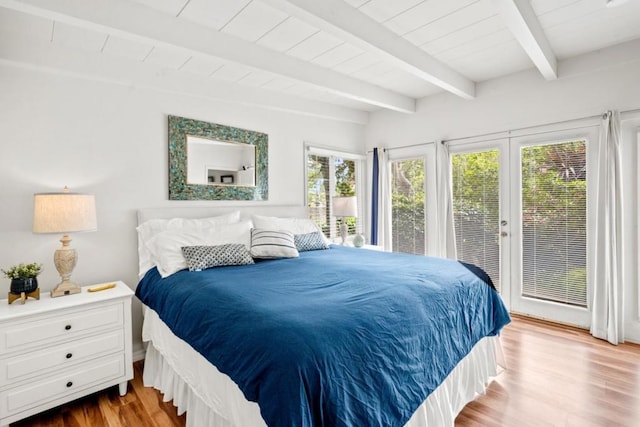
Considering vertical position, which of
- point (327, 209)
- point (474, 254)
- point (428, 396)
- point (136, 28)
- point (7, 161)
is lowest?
point (428, 396)

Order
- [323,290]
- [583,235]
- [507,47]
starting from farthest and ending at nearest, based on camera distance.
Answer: [583,235], [507,47], [323,290]

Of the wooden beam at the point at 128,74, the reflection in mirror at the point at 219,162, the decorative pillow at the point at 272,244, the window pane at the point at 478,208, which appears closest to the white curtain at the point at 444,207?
the window pane at the point at 478,208

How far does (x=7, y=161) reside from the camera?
2.22 metres

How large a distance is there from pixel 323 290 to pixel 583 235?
9.25 ft

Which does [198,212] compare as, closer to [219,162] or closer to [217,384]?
[219,162]

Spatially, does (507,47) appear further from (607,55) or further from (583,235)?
(583,235)

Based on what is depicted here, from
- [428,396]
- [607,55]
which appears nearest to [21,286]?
[428,396]

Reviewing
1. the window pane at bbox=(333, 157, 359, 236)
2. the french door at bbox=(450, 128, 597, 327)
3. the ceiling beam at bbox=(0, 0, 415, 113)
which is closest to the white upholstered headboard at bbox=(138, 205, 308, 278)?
the window pane at bbox=(333, 157, 359, 236)

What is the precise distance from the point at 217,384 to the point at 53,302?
1.33 metres

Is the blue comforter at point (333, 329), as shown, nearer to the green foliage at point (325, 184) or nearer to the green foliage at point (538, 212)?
the green foliage at point (538, 212)

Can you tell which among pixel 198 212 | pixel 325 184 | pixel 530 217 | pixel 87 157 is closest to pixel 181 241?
pixel 198 212

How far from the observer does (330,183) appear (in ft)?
14.8

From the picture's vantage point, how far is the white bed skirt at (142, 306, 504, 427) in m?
1.43

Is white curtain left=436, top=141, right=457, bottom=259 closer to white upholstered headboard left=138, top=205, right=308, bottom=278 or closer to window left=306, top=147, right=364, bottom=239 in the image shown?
window left=306, top=147, right=364, bottom=239
